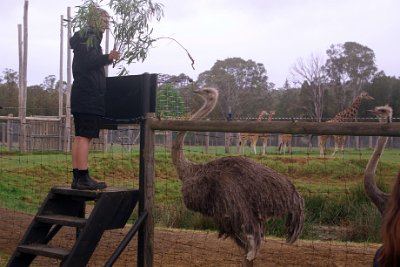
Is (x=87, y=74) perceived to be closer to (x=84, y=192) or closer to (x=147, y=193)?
(x=84, y=192)

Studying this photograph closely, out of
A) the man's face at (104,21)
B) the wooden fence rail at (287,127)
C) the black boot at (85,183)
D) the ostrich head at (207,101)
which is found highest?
the man's face at (104,21)

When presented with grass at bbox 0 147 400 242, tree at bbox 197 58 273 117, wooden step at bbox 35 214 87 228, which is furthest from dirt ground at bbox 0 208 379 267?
tree at bbox 197 58 273 117

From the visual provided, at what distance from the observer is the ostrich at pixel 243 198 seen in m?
5.12

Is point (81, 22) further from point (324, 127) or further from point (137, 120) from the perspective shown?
point (324, 127)

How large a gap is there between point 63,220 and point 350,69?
96.5 ft

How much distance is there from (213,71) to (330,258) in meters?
26.7

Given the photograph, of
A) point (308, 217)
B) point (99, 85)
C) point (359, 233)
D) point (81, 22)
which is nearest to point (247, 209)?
point (99, 85)

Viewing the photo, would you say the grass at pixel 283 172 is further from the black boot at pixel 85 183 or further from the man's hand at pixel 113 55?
the man's hand at pixel 113 55

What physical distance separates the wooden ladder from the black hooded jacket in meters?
0.66

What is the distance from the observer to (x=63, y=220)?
4992mm

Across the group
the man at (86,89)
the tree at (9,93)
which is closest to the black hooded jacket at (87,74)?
the man at (86,89)

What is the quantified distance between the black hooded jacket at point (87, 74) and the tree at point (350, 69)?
2636 centimetres

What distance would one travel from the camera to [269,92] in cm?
3791

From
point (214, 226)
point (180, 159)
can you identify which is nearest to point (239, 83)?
point (214, 226)
